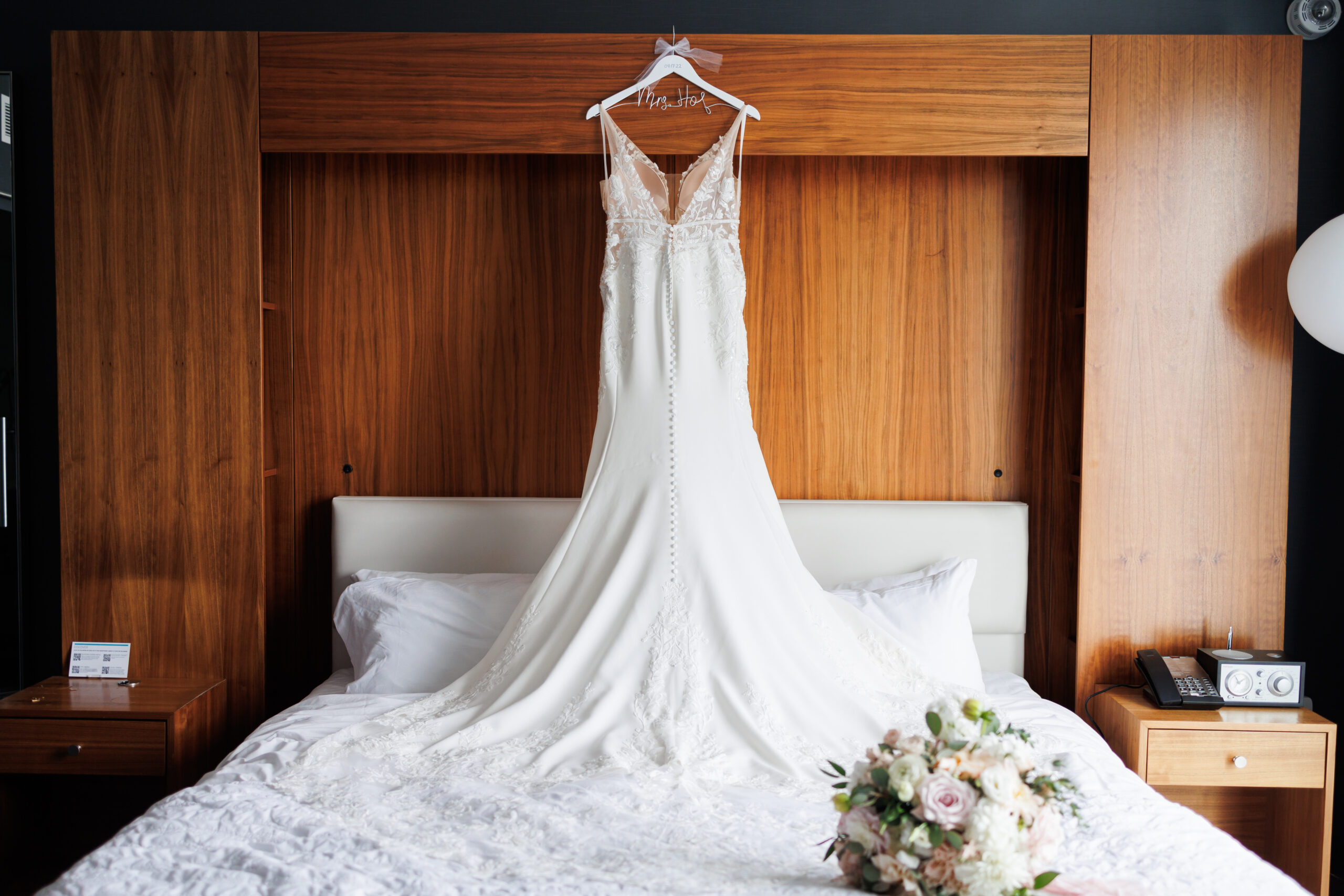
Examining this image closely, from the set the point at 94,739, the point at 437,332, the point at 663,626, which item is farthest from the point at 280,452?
the point at 663,626

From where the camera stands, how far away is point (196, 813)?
1635 mm

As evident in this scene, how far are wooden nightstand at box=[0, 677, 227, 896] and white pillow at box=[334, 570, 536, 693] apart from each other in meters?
0.44

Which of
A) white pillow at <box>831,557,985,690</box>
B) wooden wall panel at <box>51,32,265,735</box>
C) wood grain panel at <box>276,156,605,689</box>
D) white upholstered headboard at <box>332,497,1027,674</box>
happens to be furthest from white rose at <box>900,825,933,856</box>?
wooden wall panel at <box>51,32,265,735</box>

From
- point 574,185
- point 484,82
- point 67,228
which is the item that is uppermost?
point 484,82

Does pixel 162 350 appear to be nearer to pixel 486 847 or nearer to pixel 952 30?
pixel 486 847

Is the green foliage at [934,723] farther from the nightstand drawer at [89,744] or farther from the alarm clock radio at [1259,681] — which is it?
the nightstand drawer at [89,744]

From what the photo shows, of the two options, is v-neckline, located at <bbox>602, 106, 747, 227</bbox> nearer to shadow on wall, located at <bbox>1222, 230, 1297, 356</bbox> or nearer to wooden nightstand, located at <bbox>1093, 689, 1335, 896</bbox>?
shadow on wall, located at <bbox>1222, 230, 1297, 356</bbox>

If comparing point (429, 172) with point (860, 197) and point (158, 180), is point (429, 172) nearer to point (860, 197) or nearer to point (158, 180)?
point (158, 180)

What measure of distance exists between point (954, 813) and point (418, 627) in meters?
1.61

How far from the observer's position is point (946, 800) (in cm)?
118

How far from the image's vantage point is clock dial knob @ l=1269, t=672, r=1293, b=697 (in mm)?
2293

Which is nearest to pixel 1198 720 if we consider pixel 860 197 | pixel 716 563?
pixel 716 563

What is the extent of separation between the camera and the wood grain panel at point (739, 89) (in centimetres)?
240

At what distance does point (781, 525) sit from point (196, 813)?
1377mm
